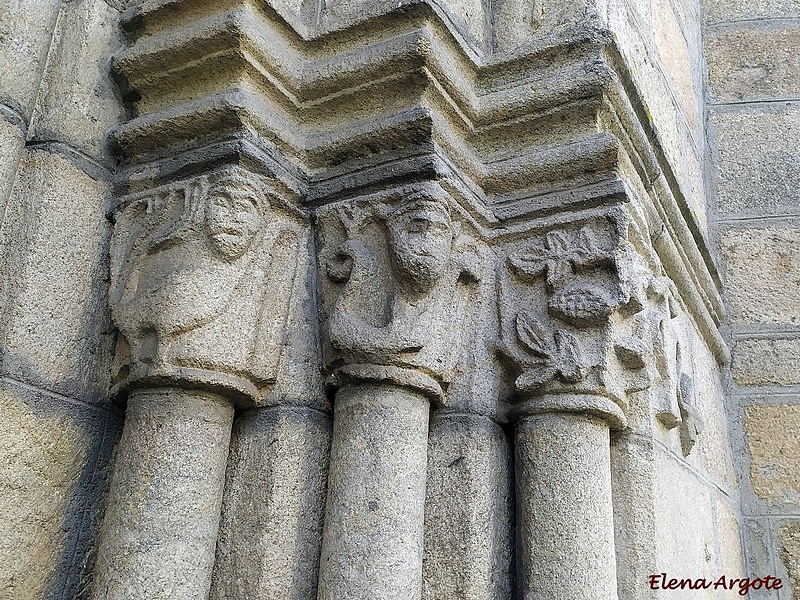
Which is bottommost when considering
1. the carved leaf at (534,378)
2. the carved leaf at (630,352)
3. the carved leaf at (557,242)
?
the carved leaf at (534,378)

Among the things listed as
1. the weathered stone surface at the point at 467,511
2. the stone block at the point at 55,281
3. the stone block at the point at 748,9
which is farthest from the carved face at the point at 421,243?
the stone block at the point at 748,9

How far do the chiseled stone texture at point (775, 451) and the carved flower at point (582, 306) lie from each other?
1.18 meters

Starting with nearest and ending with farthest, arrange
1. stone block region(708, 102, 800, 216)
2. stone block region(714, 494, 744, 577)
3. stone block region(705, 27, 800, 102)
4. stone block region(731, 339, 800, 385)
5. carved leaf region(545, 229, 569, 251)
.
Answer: carved leaf region(545, 229, 569, 251), stone block region(714, 494, 744, 577), stone block region(731, 339, 800, 385), stone block region(708, 102, 800, 216), stone block region(705, 27, 800, 102)

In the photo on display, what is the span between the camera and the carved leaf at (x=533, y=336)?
1.31 m

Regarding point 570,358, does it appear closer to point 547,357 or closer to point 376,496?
point 547,357

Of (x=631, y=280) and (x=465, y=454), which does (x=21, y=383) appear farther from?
(x=631, y=280)

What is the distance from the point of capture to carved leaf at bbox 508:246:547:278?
1.38 meters

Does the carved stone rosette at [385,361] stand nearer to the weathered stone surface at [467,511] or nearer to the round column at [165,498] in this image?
the weathered stone surface at [467,511]

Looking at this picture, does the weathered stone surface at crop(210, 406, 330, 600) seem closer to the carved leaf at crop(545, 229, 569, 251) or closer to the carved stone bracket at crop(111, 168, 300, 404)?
the carved stone bracket at crop(111, 168, 300, 404)

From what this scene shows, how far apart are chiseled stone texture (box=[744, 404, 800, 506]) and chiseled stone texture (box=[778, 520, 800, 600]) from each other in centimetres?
6

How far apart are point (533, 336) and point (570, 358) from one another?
8 centimetres

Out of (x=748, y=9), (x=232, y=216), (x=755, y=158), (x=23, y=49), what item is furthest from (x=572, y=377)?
(x=748, y=9)

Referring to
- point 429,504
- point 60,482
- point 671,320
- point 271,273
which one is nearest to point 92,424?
point 60,482

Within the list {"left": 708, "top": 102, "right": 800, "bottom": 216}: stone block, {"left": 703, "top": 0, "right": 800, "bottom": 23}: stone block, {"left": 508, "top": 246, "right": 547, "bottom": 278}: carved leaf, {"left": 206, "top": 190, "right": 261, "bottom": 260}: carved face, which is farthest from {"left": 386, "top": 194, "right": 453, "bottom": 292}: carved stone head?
{"left": 703, "top": 0, "right": 800, "bottom": 23}: stone block
